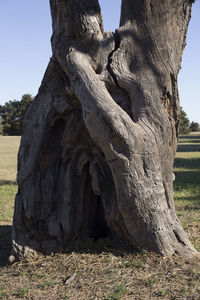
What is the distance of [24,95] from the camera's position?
52375mm

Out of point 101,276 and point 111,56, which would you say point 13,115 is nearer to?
point 111,56

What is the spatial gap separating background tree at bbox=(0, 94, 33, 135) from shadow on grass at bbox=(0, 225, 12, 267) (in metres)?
43.8

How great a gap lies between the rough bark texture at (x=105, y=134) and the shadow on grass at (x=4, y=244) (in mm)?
425

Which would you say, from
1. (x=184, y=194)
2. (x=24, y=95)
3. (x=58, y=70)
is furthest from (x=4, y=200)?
(x=24, y=95)

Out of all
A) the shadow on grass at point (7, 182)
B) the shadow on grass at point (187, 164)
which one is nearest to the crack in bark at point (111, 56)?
the shadow on grass at point (7, 182)

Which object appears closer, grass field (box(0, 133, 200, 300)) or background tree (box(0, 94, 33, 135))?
grass field (box(0, 133, 200, 300))

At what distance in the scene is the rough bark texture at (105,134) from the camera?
451 centimetres

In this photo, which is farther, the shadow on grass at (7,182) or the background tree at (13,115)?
the background tree at (13,115)

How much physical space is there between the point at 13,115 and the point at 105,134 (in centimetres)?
4882

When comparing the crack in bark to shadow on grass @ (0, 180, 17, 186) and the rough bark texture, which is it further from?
shadow on grass @ (0, 180, 17, 186)

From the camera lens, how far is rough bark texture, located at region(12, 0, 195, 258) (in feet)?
14.8

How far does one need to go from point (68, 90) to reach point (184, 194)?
5.61 meters

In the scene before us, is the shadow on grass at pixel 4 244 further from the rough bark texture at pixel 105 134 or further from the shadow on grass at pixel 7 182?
the shadow on grass at pixel 7 182

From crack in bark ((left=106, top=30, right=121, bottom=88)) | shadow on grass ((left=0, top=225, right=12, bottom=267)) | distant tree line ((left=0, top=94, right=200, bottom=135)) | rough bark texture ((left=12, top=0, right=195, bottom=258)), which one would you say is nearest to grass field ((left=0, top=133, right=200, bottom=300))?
shadow on grass ((left=0, top=225, right=12, bottom=267))
